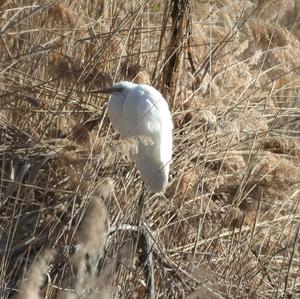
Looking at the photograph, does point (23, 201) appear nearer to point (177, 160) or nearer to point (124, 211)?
point (124, 211)

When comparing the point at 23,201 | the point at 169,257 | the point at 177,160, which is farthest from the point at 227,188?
the point at 23,201

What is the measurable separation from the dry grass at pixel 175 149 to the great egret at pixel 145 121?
79 millimetres

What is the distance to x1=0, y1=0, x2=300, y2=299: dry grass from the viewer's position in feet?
9.00

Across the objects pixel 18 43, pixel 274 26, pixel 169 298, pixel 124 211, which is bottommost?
pixel 169 298

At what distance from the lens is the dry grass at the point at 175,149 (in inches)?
108

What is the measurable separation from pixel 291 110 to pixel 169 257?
975mm

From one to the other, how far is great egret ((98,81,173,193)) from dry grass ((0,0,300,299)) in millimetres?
79

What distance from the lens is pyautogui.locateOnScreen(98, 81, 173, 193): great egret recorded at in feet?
9.91

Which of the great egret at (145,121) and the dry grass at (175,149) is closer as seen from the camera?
the dry grass at (175,149)

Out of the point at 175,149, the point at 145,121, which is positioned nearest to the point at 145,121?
the point at 145,121

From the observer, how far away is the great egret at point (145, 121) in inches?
119

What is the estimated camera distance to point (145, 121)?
308 cm

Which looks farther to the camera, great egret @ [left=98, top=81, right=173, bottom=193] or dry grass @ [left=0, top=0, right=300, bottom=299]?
great egret @ [left=98, top=81, right=173, bottom=193]

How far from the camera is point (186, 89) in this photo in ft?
11.6
